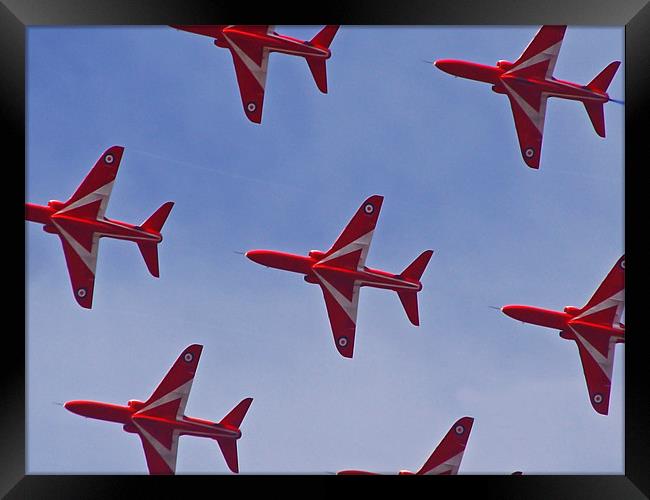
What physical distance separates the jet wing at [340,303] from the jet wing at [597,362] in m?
1.09

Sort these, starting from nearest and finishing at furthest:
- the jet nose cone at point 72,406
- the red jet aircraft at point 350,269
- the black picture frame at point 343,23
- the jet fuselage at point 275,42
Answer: the black picture frame at point 343,23, the jet nose cone at point 72,406, the jet fuselage at point 275,42, the red jet aircraft at point 350,269

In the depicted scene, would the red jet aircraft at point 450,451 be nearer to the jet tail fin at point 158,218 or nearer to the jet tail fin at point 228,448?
the jet tail fin at point 228,448

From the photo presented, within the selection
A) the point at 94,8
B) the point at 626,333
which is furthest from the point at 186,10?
the point at 626,333

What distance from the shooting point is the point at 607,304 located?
325cm

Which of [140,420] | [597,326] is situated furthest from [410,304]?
[140,420]

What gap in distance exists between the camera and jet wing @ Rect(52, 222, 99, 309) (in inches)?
129

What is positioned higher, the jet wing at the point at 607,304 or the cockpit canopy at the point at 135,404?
the jet wing at the point at 607,304

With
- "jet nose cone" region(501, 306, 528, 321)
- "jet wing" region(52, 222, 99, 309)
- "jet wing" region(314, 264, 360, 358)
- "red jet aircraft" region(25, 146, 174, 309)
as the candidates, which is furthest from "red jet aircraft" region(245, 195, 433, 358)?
"jet wing" region(52, 222, 99, 309)

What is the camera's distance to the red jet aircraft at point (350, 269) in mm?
3479

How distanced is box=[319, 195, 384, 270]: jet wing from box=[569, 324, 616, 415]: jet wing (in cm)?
110

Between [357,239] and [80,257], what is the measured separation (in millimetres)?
1368

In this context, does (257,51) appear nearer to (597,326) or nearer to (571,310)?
(571,310)

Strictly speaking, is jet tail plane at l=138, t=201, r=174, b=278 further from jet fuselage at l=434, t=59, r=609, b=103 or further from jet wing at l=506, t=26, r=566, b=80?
jet wing at l=506, t=26, r=566, b=80

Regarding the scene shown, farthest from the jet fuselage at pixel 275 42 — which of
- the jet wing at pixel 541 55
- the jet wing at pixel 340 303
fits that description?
the jet wing at pixel 340 303
